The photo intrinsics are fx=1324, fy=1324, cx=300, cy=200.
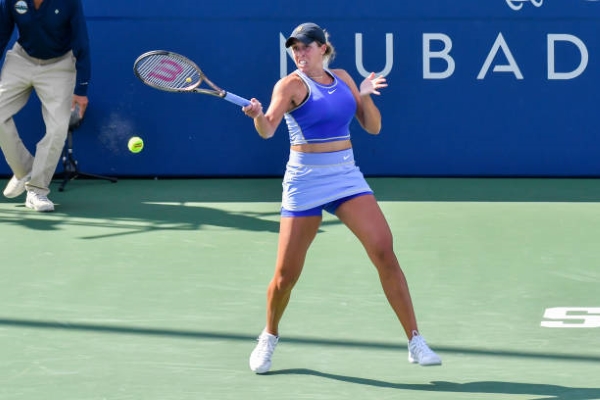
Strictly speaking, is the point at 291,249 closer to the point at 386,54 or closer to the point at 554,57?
the point at 386,54

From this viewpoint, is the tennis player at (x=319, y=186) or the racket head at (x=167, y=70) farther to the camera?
the racket head at (x=167, y=70)

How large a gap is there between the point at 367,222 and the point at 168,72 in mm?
1532

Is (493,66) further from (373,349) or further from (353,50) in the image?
(373,349)

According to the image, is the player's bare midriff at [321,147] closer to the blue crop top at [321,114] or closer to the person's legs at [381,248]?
the blue crop top at [321,114]

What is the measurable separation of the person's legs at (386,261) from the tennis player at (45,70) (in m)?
4.77

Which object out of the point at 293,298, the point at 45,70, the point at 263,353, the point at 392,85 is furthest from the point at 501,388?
the point at 392,85

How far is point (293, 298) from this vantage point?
7.79 meters

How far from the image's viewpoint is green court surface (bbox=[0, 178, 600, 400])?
6168 mm

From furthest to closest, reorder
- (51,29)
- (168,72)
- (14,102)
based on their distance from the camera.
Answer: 1. (14,102)
2. (51,29)
3. (168,72)

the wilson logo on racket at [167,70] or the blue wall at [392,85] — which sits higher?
the wilson logo on racket at [167,70]

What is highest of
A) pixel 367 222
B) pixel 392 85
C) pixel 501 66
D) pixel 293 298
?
pixel 501 66

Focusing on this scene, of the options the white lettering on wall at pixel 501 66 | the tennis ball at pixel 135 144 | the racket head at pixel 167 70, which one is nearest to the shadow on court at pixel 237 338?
the racket head at pixel 167 70

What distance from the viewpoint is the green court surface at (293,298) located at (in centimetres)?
617

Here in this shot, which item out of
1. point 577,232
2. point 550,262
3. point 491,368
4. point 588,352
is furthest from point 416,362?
point 577,232
